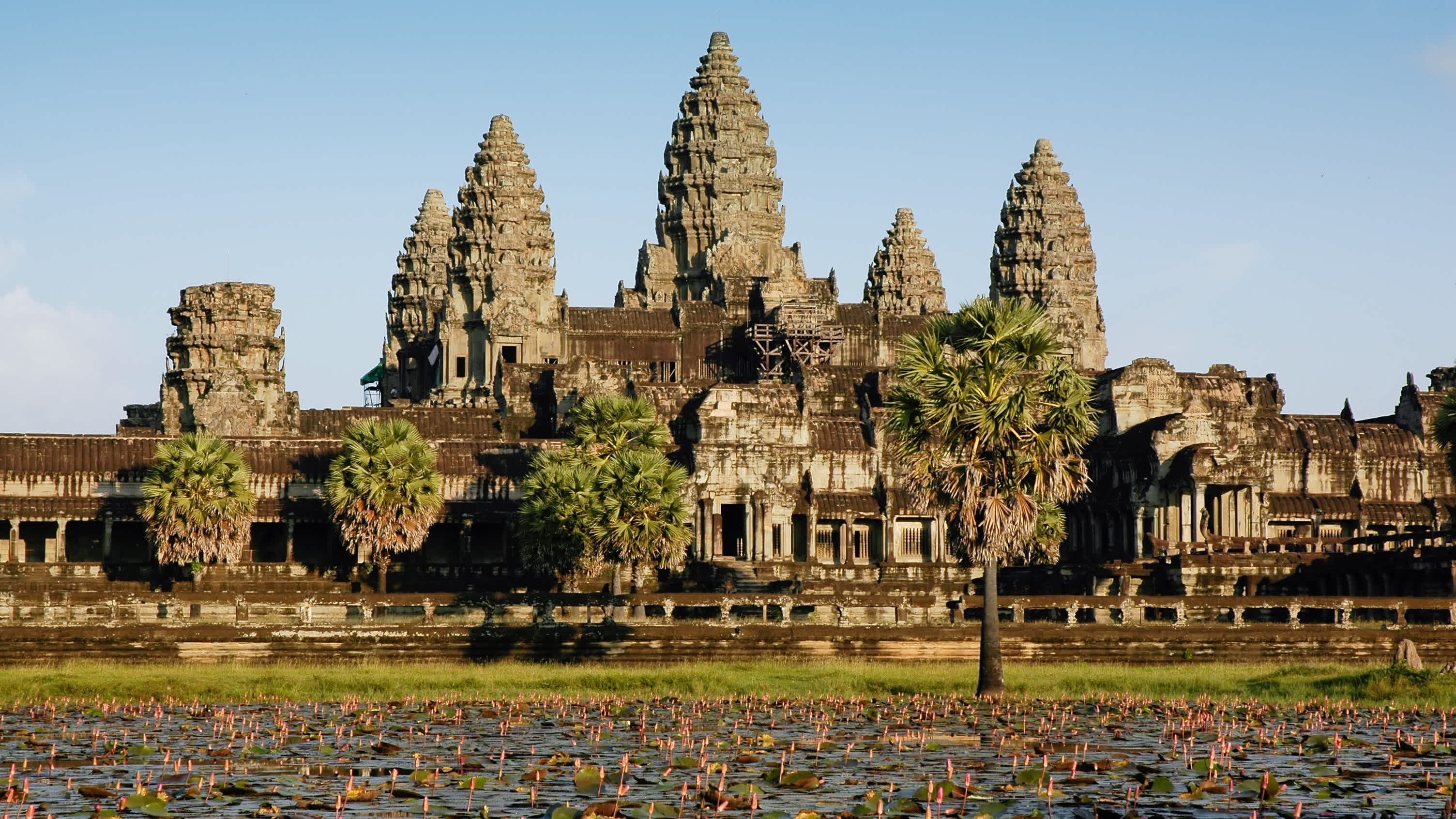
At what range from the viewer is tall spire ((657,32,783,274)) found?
14838 cm

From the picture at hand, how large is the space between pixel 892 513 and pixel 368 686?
44.1 m

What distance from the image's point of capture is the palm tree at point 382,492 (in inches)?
3071

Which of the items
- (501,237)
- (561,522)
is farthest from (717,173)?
(561,522)

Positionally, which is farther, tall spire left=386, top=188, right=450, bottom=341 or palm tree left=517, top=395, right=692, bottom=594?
tall spire left=386, top=188, right=450, bottom=341

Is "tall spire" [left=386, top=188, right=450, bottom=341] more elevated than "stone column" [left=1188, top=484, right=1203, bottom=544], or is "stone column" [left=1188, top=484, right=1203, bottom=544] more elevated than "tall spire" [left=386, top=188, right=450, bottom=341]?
"tall spire" [left=386, top=188, right=450, bottom=341]

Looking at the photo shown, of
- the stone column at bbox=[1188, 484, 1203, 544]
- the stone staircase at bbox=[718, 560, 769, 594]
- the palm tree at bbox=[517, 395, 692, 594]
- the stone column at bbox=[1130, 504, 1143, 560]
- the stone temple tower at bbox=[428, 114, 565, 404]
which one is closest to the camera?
the palm tree at bbox=[517, 395, 692, 594]

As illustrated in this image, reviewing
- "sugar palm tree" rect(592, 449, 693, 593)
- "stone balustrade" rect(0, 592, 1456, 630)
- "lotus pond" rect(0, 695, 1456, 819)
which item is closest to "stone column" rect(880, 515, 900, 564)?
"sugar palm tree" rect(592, 449, 693, 593)

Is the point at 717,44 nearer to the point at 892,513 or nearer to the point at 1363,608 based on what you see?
the point at 892,513

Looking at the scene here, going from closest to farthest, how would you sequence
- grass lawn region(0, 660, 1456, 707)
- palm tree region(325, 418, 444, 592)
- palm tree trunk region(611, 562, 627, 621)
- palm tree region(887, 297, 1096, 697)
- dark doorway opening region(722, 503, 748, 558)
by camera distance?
grass lawn region(0, 660, 1456, 707) < palm tree region(887, 297, 1096, 697) < palm tree trunk region(611, 562, 627, 621) < palm tree region(325, 418, 444, 592) < dark doorway opening region(722, 503, 748, 558)

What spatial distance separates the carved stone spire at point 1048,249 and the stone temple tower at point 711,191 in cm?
1526

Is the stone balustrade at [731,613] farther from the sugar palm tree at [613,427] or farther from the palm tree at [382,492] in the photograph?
the sugar palm tree at [613,427]

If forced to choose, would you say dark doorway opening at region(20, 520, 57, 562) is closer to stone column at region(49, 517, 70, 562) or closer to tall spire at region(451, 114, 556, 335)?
stone column at region(49, 517, 70, 562)

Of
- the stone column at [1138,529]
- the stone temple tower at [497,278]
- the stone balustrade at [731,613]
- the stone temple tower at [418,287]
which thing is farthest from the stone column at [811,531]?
the stone temple tower at [418,287]

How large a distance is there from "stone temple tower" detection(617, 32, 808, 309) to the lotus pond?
102 metres
